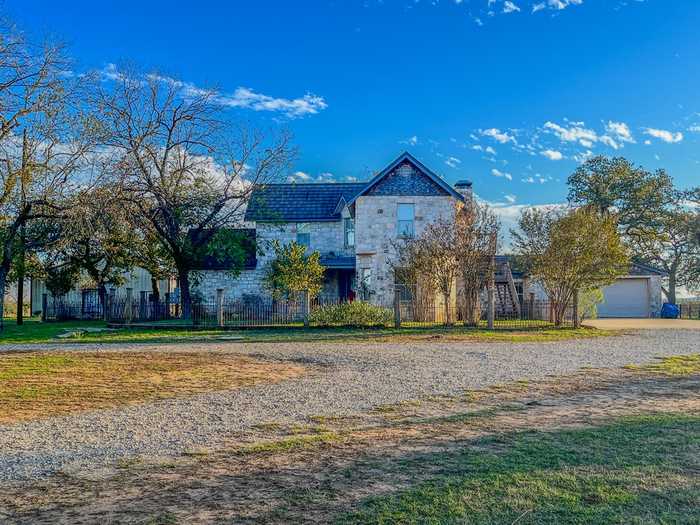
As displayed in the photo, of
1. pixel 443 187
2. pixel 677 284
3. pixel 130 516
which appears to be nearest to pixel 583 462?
pixel 130 516

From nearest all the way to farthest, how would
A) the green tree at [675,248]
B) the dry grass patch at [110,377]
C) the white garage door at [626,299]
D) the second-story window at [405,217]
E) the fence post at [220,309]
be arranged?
1. the dry grass patch at [110,377]
2. the fence post at [220,309]
3. the second-story window at [405,217]
4. the white garage door at [626,299]
5. the green tree at [675,248]

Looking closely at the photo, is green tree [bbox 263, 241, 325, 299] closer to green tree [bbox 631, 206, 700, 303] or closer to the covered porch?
the covered porch

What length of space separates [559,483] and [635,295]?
34.7 metres

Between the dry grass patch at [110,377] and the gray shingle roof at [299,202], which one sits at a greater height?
the gray shingle roof at [299,202]

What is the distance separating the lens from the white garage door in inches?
1378

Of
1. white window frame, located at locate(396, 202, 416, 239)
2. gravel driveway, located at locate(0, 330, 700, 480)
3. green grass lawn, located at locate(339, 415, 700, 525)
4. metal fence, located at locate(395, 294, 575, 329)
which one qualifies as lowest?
gravel driveway, located at locate(0, 330, 700, 480)

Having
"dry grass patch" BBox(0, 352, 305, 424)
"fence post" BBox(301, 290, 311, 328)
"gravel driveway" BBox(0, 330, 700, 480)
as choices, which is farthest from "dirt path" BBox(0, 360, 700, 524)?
"fence post" BBox(301, 290, 311, 328)

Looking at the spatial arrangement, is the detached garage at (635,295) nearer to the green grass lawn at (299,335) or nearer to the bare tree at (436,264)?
the green grass lawn at (299,335)

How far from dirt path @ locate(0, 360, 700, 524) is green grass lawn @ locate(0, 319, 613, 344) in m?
9.82

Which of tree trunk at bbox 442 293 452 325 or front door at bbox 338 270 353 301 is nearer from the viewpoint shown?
tree trunk at bbox 442 293 452 325

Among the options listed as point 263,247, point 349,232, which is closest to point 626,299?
point 349,232

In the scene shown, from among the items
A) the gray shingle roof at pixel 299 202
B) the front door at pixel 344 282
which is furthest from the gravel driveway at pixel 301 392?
the gray shingle roof at pixel 299 202

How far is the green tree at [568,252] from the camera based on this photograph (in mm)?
20625

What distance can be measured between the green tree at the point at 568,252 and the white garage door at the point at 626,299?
1453 cm
